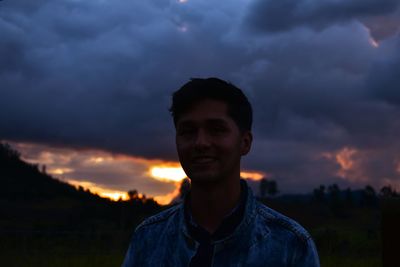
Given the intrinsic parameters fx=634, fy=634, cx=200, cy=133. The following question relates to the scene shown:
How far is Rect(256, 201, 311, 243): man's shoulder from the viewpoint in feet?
7.56

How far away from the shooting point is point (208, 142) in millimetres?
2334

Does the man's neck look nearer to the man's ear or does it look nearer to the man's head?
the man's head

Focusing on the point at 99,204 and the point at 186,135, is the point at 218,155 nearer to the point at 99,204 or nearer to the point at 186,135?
the point at 186,135

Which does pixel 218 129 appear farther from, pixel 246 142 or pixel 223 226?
pixel 223 226

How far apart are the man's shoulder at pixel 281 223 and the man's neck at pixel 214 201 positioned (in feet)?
0.38

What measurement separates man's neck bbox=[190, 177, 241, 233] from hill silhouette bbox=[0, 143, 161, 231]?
129 ft

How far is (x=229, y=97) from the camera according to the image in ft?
8.01

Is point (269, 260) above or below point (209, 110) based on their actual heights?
below

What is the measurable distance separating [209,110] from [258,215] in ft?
1.44

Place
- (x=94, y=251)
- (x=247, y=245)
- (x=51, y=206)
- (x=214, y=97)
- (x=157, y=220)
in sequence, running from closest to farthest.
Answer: (x=247, y=245) → (x=214, y=97) → (x=157, y=220) → (x=94, y=251) → (x=51, y=206)

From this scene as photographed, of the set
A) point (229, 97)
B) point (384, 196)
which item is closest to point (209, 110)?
point (229, 97)

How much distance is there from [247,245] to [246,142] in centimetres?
41

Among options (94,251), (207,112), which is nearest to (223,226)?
(207,112)

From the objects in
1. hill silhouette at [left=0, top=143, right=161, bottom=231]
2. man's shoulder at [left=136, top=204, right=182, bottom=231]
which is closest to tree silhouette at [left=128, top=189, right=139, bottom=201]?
hill silhouette at [left=0, top=143, right=161, bottom=231]
